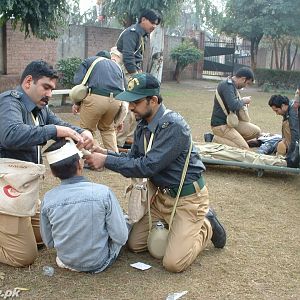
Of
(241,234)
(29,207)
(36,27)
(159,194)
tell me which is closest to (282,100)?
(241,234)

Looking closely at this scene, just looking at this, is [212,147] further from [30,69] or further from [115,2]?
[115,2]

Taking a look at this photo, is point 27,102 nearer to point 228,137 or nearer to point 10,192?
point 10,192

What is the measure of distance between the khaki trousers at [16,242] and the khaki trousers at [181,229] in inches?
34.0

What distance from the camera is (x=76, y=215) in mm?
3514

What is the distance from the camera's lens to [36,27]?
10.9 metres

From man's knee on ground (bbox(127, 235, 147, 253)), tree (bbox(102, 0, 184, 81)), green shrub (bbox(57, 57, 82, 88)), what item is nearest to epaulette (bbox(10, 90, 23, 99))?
man's knee on ground (bbox(127, 235, 147, 253))

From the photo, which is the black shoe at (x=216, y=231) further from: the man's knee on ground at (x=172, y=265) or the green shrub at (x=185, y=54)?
the green shrub at (x=185, y=54)

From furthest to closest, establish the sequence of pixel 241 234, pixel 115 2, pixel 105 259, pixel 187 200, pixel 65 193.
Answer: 1. pixel 115 2
2. pixel 241 234
3. pixel 187 200
4. pixel 105 259
5. pixel 65 193

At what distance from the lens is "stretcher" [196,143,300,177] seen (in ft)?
21.5

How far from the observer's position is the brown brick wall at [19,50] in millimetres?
14031

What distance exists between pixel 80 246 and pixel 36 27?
27.4ft

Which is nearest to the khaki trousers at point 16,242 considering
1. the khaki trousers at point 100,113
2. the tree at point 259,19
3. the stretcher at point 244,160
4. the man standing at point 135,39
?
the khaki trousers at point 100,113

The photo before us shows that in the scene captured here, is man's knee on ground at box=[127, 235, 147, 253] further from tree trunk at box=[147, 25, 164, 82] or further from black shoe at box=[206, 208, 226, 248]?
tree trunk at box=[147, 25, 164, 82]

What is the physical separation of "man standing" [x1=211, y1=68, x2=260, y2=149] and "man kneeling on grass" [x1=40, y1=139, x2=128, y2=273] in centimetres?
422
